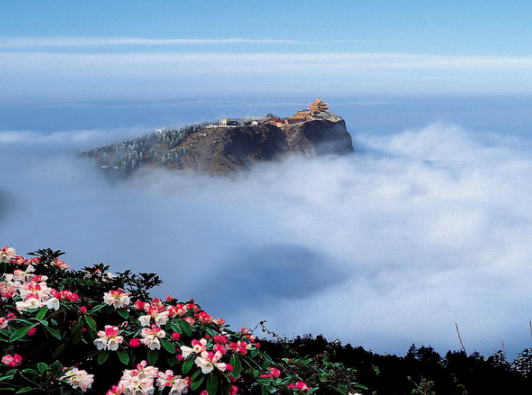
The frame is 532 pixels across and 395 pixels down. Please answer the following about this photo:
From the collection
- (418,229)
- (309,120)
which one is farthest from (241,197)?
(418,229)

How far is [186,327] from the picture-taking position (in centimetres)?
395

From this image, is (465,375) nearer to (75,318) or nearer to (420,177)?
(75,318)

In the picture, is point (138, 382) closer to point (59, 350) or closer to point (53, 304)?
point (59, 350)

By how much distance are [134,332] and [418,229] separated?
420 ft

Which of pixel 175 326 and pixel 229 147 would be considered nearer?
pixel 175 326

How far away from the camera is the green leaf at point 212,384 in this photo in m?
3.37

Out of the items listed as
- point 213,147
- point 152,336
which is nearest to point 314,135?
point 213,147

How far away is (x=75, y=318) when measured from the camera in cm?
378

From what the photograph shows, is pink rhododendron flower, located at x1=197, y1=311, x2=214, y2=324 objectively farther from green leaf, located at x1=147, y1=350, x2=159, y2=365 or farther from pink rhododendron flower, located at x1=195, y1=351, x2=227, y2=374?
pink rhododendron flower, located at x1=195, y1=351, x2=227, y2=374

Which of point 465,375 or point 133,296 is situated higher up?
point 133,296

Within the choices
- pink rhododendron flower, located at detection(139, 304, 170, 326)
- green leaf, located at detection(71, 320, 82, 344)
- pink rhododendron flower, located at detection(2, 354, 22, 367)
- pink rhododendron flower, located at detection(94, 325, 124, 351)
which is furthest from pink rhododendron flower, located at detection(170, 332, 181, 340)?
pink rhododendron flower, located at detection(2, 354, 22, 367)

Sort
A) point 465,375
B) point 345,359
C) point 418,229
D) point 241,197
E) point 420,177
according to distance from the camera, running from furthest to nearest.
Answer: point 420,177
point 418,229
point 241,197
point 345,359
point 465,375

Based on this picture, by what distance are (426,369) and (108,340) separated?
4091 mm

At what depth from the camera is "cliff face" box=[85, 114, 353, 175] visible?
295 ft
